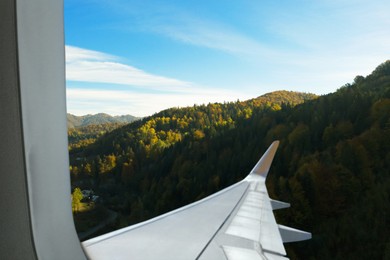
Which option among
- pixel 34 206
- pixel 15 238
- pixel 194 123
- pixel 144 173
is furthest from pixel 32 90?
pixel 194 123

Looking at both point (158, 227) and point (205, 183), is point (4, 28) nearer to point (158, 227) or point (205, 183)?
point (158, 227)

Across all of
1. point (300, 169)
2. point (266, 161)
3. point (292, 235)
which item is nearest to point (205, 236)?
point (292, 235)

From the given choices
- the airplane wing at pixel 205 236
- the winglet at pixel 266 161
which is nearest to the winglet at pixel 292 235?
the airplane wing at pixel 205 236

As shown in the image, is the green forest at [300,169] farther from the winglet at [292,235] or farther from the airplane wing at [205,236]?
the airplane wing at [205,236]

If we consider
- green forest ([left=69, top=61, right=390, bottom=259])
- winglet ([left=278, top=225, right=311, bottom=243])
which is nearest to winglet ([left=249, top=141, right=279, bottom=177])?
winglet ([left=278, top=225, right=311, bottom=243])

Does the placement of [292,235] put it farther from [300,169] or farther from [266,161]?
[300,169]
